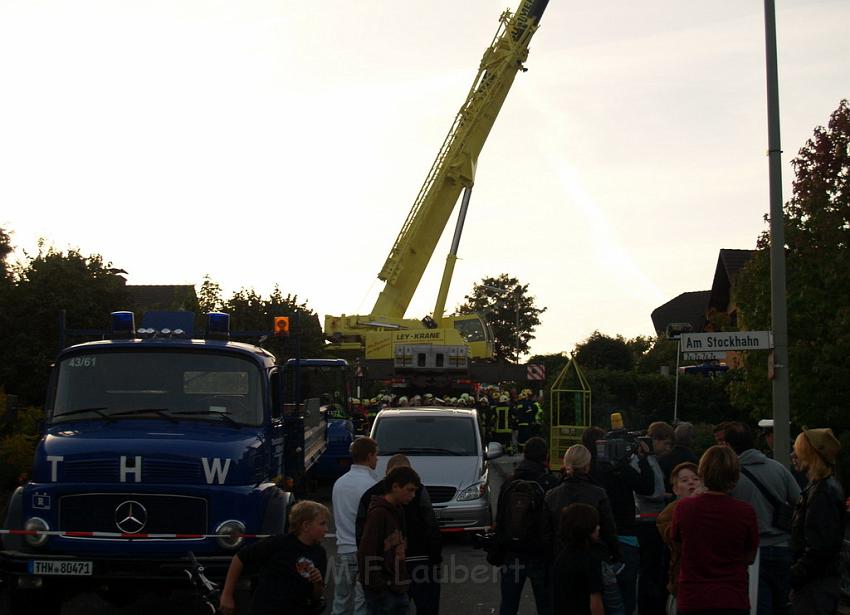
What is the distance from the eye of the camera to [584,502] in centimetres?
748

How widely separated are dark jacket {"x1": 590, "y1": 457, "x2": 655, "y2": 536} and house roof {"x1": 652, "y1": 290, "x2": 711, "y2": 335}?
71059 millimetres

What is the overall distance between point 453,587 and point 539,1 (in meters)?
22.4

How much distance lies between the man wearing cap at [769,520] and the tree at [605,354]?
66.0 m

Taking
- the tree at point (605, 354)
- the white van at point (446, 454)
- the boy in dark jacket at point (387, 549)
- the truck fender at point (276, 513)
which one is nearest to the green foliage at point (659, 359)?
the tree at point (605, 354)

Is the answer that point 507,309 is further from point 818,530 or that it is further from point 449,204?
point 818,530

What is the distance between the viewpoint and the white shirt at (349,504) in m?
7.83

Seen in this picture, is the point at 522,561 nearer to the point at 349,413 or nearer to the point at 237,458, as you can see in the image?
the point at 237,458

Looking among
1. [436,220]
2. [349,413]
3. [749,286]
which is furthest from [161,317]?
[436,220]

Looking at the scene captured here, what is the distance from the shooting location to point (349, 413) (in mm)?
20953

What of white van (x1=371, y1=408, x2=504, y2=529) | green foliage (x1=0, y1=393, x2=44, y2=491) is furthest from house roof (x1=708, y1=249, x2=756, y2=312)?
green foliage (x1=0, y1=393, x2=44, y2=491)

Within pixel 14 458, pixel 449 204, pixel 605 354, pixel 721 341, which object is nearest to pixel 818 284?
pixel 721 341

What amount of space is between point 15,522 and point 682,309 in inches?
3055

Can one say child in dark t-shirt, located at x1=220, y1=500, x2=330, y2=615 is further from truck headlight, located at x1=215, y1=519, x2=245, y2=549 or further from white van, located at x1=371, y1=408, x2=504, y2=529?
white van, located at x1=371, y1=408, x2=504, y2=529

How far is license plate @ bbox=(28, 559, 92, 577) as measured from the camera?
8.38m
